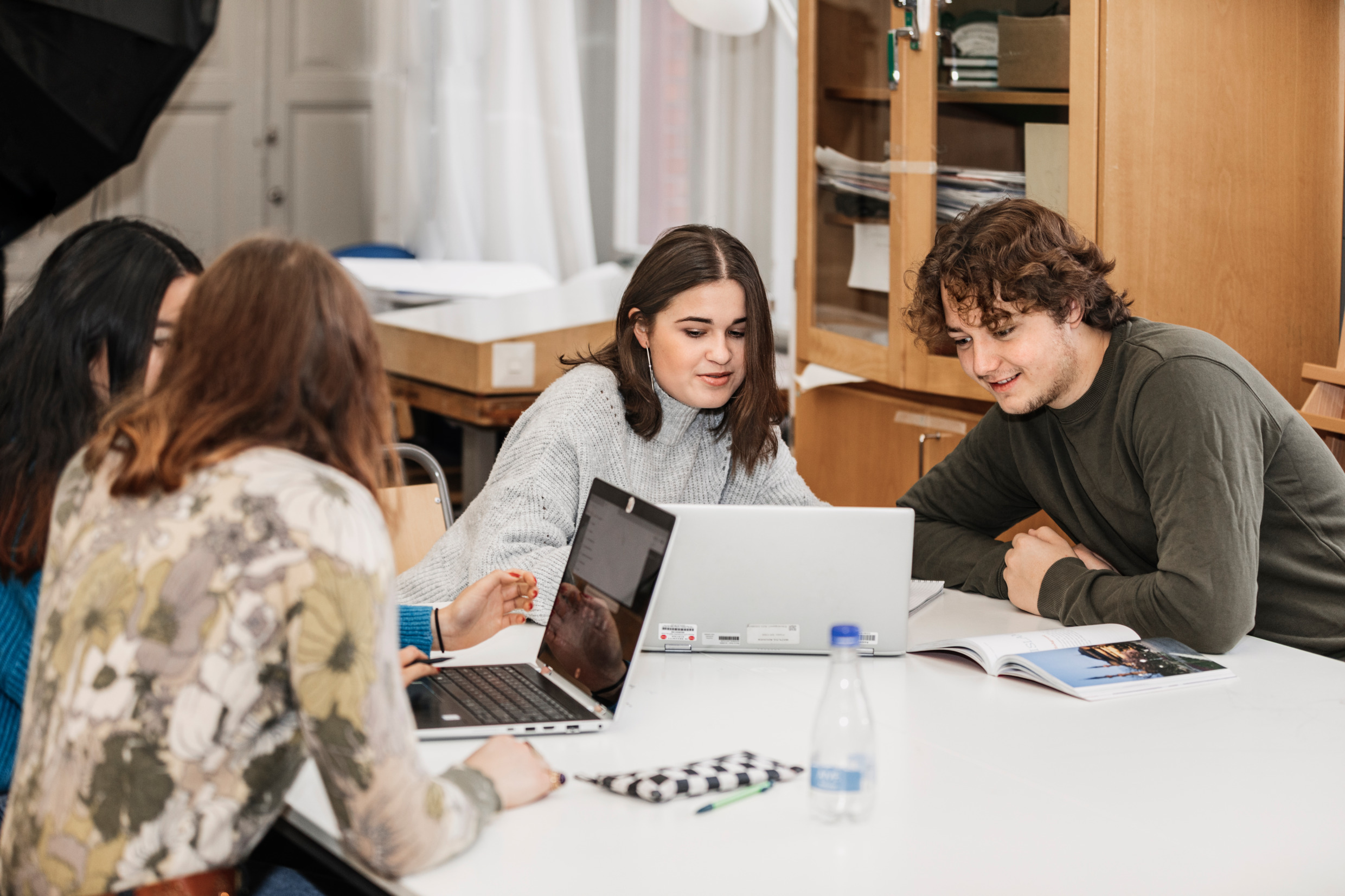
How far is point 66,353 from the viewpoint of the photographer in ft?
4.23

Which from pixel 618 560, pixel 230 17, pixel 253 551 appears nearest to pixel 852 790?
pixel 618 560

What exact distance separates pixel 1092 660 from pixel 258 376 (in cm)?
98

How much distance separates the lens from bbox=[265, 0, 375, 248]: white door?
4875 mm

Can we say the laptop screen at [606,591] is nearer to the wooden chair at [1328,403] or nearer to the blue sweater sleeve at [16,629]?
the blue sweater sleeve at [16,629]

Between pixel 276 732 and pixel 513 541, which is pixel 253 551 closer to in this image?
pixel 276 732

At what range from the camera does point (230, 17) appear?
4.87 m

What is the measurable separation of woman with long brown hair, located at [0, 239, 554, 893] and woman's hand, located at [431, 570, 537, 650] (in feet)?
1.75

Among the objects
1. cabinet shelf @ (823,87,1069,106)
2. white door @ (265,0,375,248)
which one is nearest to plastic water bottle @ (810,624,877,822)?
cabinet shelf @ (823,87,1069,106)

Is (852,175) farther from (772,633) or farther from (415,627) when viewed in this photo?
(415,627)

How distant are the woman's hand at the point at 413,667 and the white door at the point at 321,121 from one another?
3837 mm

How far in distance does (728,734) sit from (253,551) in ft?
1.84

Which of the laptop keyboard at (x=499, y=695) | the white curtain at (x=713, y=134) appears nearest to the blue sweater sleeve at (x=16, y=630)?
the laptop keyboard at (x=499, y=695)

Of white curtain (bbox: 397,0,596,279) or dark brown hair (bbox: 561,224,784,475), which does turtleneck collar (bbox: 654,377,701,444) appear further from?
white curtain (bbox: 397,0,596,279)

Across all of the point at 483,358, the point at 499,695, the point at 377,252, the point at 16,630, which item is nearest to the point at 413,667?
the point at 499,695
